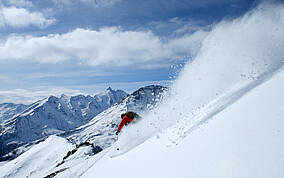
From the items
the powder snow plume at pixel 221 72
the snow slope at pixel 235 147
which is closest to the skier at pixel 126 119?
the powder snow plume at pixel 221 72

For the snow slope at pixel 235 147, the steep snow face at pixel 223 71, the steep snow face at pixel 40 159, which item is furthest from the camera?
the steep snow face at pixel 40 159

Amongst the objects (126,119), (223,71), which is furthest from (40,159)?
(223,71)

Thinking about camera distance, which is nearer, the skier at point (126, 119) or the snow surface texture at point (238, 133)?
the snow surface texture at point (238, 133)

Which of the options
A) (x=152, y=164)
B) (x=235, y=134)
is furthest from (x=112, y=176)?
(x=235, y=134)

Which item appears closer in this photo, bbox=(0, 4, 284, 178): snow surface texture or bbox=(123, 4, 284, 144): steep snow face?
bbox=(0, 4, 284, 178): snow surface texture

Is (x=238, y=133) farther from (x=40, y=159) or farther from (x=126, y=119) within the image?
(x=40, y=159)

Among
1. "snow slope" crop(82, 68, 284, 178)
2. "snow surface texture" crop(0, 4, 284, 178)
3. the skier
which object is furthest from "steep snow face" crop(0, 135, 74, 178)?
"snow slope" crop(82, 68, 284, 178)

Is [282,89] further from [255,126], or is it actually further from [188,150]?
[188,150]

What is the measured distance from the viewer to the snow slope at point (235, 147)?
448 centimetres

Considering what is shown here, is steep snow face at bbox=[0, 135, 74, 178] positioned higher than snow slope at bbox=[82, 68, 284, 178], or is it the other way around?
snow slope at bbox=[82, 68, 284, 178]

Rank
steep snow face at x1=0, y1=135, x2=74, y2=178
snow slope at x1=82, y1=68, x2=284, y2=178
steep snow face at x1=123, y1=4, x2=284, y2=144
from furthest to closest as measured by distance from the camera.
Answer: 1. steep snow face at x1=0, y1=135, x2=74, y2=178
2. steep snow face at x1=123, y1=4, x2=284, y2=144
3. snow slope at x1=82, y1=68, x2=284, y2=178

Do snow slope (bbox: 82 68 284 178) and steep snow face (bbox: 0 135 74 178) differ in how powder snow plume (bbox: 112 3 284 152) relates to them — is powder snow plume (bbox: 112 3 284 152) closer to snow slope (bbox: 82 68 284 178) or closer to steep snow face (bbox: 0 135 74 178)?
snow slope (bbox: 82 68 284 178)

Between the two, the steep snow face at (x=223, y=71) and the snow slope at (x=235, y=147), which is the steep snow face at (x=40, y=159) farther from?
the snow slope at (x=235, y=147)

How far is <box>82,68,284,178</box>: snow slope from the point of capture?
4477mm
